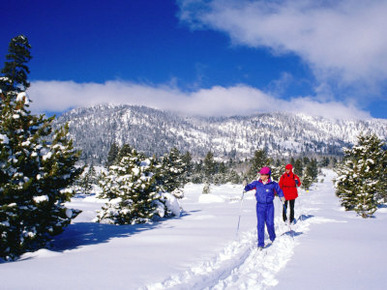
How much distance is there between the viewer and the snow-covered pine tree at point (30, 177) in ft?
20.5

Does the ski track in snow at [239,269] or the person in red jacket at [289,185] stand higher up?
the person in red jacket at [289,185]

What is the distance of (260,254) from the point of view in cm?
645

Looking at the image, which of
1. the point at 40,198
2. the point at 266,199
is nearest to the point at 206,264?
the point at 266,199

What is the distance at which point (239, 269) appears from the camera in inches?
212

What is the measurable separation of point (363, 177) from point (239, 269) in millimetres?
16494

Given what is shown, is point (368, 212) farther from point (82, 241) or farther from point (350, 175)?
point (82, 241)

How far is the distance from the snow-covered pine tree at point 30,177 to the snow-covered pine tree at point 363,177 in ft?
48.9

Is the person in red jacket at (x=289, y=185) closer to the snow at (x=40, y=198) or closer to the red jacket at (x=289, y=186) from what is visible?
the red jacket at (x=289, y=186)

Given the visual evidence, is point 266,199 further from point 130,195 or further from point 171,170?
point 171,170

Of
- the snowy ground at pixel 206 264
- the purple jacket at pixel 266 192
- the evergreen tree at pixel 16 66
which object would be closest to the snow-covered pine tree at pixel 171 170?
the evergreen tree at pixel 16 66

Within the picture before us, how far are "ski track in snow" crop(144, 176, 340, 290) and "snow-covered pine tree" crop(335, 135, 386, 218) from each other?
949 cm

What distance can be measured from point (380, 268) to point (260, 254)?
2.47 m

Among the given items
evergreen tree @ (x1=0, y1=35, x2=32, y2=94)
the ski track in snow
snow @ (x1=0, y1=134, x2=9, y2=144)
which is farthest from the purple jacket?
evergreen tree @ (x1=0, y1=35, x2=32, y2=94)

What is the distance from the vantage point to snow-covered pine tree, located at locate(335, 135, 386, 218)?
48.3ft
